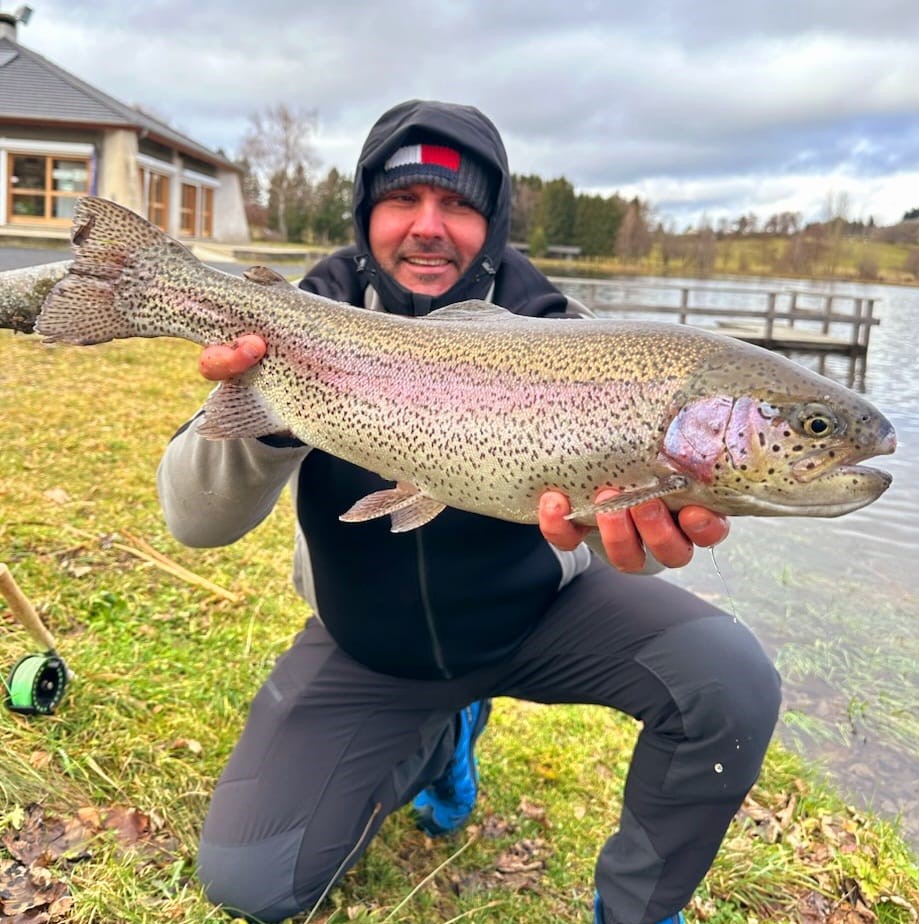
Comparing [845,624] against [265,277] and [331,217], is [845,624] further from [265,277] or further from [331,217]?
[331,217]

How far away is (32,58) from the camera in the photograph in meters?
31.5

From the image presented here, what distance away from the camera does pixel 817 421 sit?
2.02 meters

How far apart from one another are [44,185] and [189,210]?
301 inches

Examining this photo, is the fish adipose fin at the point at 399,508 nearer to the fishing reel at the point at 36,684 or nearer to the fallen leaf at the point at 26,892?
the fallen leaf at the point at 26,892

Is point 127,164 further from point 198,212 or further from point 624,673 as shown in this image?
point 624,673

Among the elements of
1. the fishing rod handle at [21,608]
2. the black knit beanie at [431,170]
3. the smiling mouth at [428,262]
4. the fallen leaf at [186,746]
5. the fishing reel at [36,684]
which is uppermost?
the black knit beanie at [431,170]

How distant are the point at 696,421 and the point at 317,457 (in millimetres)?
1579

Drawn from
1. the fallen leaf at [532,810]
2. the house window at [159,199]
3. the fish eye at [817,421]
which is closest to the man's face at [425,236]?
the fish eye at [817,421]

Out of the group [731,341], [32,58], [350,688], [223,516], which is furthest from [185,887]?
[32,58]

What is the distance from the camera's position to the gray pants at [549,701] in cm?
273

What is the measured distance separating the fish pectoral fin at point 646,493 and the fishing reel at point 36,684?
7.63 ft

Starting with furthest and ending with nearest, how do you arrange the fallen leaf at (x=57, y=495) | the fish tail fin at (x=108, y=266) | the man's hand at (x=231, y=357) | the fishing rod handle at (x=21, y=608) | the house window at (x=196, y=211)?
the house window at (x=196, y=211)
the fallen leaf at (x=57, y=495)
the fishing rod handle at (x=21, y=608)
the fish tail fin at (x=108, y=266)
the man's hand at (x=231, y=357)

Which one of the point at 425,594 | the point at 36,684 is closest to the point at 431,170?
the point at 425,594

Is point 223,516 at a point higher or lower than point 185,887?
higher
